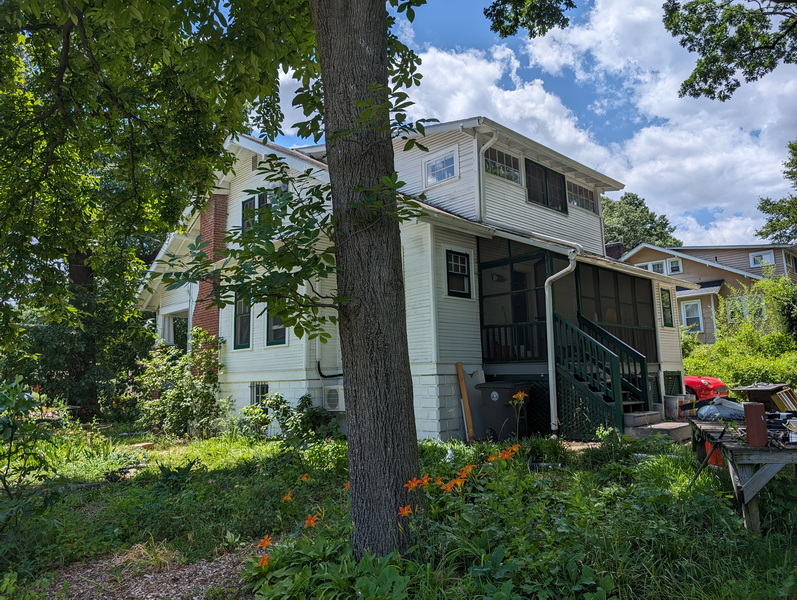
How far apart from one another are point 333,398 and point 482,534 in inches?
335

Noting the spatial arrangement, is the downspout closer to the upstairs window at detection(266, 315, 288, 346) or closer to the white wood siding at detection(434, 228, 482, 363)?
the white wood siding at detection(434, 228, 482, 363)

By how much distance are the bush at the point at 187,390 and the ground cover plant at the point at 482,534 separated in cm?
665

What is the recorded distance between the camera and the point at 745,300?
2197cm

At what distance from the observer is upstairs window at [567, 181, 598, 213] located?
1427 cm

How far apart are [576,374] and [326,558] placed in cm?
778

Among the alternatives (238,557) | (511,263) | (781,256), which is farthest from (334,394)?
(781,256)

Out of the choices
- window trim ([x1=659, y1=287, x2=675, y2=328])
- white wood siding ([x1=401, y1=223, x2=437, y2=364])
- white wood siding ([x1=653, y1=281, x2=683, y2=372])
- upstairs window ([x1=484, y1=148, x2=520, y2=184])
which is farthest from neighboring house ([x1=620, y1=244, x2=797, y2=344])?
white wood siding ([x1=401, y1=223, x2=437, y2=364])

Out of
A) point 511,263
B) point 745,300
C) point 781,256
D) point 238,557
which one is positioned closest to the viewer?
point 238,557

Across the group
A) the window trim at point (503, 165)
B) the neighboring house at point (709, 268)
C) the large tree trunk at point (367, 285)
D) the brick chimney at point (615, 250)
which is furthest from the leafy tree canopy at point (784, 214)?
the large tree trunk at point (367, 285)

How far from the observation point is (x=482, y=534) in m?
3.37

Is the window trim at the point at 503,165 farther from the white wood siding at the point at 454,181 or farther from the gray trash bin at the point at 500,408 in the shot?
the gray trash bin at the point at 500,408

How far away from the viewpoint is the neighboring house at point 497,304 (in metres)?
10.1

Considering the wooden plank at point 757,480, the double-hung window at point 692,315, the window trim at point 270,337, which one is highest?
the double-hung window at point 692,315

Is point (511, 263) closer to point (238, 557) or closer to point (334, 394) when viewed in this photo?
point (334, 394)
